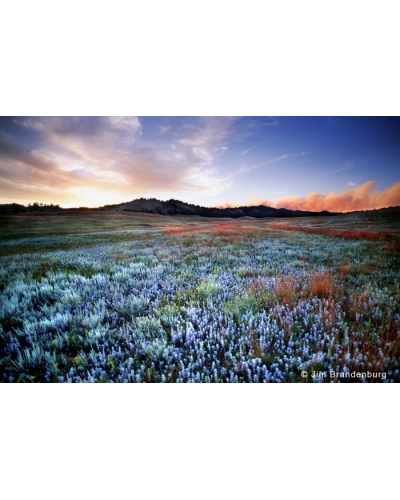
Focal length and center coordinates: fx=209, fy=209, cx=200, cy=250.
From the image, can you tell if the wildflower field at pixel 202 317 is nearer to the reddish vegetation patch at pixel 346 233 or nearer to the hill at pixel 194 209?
the reddish vegetation patch at pixel 346 233

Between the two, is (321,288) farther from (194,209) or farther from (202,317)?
(194,209)

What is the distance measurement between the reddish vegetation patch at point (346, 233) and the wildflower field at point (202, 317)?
0.23 metres

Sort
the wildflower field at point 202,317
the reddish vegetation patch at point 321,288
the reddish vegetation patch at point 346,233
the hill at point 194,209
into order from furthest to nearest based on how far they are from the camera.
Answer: the hill at point 194,209 < the reddish vegetation patch at point 346,233 < the reddish vegetation patch at point 321,288 < the wildflower field at point 202,317

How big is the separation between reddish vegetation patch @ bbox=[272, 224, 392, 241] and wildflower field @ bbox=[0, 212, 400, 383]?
0.23 m

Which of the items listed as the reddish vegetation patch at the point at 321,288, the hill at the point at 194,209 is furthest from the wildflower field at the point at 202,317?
the hill at the point at 194,209

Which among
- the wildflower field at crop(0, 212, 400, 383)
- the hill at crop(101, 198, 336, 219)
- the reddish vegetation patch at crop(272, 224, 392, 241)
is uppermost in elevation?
the hill at crop(101, 198, 336, 219)

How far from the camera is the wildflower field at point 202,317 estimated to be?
6.73 feet

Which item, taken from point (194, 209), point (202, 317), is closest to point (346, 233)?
point (194, 209)

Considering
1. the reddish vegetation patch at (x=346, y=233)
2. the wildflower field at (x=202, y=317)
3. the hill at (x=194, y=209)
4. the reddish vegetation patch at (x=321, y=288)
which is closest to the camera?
the wildflower field at (x=202, y=317)

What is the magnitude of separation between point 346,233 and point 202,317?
6.89 meters

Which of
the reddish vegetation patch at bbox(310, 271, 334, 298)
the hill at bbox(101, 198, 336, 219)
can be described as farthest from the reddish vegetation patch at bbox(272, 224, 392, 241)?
the reddish vegetation patch at bbox(310, 271, 334, 298)

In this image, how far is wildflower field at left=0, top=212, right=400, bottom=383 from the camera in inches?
80.8

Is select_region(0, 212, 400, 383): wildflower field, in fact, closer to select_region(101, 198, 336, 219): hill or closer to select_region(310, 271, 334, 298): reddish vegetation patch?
select_region(310, 271, 334, 298): reddish vegetation patch

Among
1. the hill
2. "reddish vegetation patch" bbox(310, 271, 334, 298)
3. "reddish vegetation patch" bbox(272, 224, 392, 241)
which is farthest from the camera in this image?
the hill
